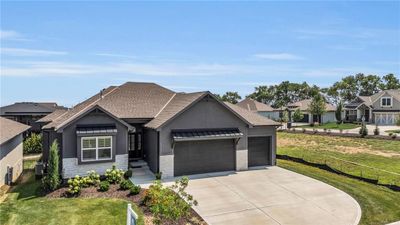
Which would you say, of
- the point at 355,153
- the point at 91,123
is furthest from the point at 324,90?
the point at 91,123

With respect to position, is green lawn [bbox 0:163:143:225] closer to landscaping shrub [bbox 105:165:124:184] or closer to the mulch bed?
the mulch bed

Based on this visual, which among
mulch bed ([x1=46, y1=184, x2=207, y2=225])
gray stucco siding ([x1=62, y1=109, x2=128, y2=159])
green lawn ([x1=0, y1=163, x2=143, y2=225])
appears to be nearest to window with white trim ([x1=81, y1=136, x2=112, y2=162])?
gray stucco siding ([x1=62, y1=109, x2=128, y2=159])

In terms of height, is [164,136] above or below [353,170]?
above

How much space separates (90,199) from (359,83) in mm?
101710

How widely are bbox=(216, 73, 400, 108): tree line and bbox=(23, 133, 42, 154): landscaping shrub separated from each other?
68896mm

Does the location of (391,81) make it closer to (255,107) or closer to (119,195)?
(255,107)

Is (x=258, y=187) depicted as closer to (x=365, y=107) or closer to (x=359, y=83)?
(x=365, y=107)

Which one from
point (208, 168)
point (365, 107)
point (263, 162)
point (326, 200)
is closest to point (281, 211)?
point (326, 200)

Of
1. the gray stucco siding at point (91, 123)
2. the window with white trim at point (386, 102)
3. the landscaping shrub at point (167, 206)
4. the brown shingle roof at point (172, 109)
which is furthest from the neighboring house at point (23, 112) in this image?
the window with white trim at point (386, 102)

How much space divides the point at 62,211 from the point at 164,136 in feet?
25.3

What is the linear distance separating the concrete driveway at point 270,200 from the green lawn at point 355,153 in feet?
18.0

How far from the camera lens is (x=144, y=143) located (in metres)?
22.8

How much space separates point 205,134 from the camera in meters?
20.0

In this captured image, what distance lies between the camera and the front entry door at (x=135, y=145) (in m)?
23.0
